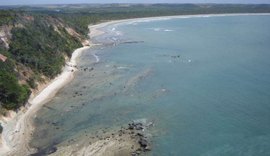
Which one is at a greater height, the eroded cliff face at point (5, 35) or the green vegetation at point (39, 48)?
the eroded cliff face at point (5, 35)

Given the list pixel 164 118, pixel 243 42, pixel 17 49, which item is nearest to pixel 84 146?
pixel 164 118

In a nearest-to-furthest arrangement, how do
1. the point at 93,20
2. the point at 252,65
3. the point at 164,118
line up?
the point at 164,118
the point at 252,65
the point at 93,20

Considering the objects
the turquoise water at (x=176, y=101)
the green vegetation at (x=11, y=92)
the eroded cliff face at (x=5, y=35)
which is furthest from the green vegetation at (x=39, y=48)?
the green vegetation at (x=11, y=92)

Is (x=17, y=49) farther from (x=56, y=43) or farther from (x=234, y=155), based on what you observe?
(x=234, y=155)

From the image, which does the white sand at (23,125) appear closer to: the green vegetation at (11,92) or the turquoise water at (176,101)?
the turquoise water at (176,101)

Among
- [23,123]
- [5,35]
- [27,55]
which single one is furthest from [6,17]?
[23,123]

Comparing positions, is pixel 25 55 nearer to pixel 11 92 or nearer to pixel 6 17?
pixel 11 92

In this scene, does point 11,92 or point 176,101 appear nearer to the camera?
point 11,92
